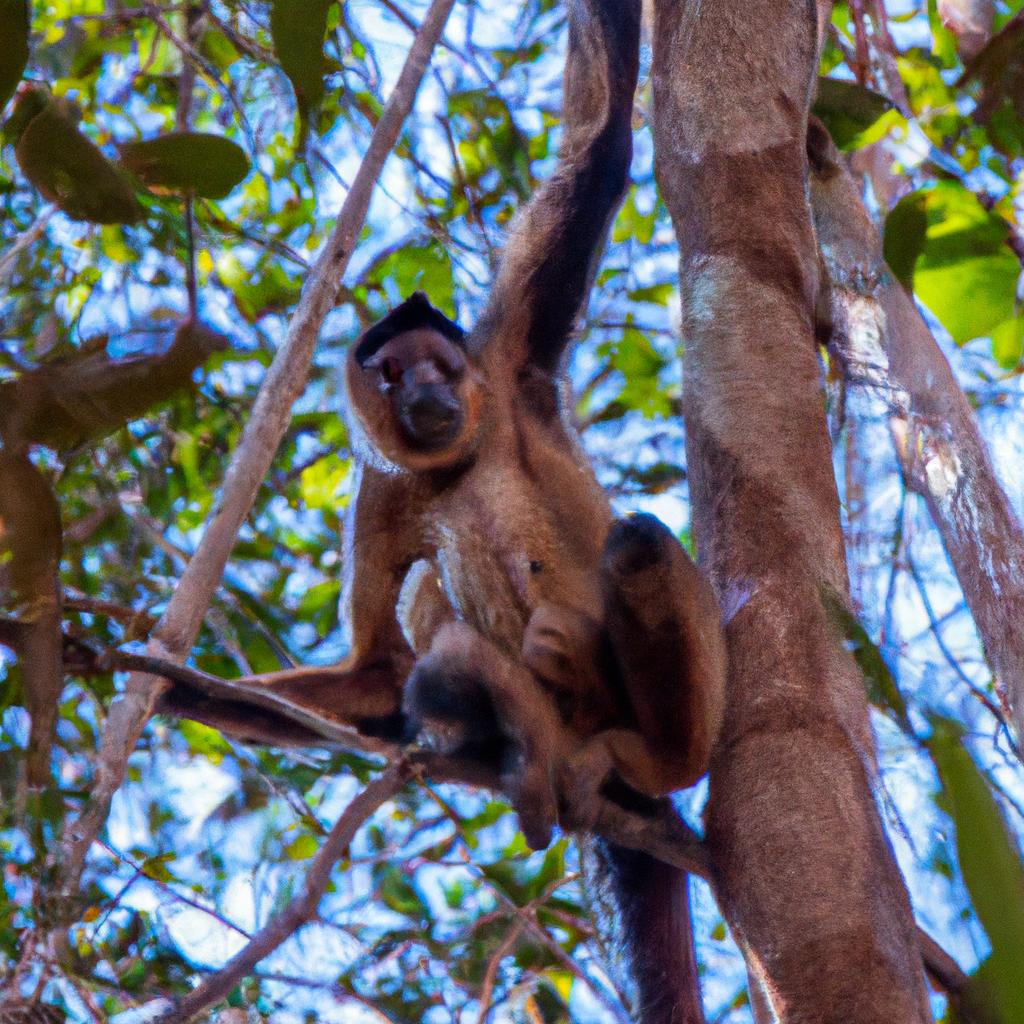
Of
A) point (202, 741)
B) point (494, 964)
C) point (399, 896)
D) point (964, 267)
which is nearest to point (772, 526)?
point (964, 267)

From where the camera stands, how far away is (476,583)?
367 centimetres

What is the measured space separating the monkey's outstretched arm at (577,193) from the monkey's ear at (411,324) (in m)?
0.18

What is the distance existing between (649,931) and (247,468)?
59.5 inches

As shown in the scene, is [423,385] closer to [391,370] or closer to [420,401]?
[420,401]

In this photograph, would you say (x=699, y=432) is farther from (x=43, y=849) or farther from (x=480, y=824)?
(x=480, y=824)

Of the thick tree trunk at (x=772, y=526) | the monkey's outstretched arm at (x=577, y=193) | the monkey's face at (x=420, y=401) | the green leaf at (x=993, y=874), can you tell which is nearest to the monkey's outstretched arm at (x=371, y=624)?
the monkey's face at (x=420, y=401)

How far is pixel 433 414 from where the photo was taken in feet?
12.2

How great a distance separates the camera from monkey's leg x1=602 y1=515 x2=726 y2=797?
301cm

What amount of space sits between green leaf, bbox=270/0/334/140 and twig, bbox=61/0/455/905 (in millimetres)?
561

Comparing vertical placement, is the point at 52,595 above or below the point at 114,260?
below

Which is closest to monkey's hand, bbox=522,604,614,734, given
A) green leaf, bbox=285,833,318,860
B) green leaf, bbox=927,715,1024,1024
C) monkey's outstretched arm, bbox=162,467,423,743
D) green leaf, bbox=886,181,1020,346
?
monkey's outstretched arm, bbox=162,467,423,743

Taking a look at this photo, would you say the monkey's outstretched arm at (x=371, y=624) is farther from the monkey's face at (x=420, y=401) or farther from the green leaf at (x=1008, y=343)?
the green leaf at (x=1008, y=343)

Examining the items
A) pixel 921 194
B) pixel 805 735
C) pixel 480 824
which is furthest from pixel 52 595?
pixel 480 824

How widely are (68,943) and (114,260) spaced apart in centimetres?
189
